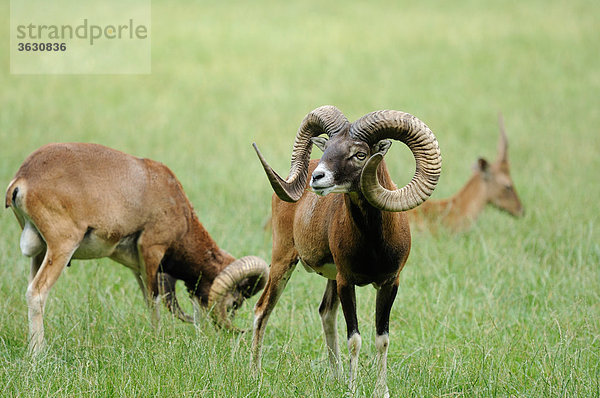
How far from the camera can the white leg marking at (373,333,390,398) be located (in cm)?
567

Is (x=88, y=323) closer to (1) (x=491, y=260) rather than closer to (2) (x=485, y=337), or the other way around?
(2) (x=485, y=337)

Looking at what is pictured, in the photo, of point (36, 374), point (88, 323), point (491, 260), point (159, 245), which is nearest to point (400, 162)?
point (491, 260)

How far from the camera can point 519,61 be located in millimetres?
22438

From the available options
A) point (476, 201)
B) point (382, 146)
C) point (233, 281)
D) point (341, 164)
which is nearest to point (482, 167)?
point (476, 201)

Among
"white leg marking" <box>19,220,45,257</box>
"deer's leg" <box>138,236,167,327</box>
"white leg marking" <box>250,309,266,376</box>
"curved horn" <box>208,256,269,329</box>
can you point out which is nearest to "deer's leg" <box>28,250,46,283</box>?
"white leg marking" <box>19,220,45,257</box>

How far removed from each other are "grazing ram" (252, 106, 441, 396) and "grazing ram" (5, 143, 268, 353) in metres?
1.41

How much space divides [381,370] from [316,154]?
13.8 feet

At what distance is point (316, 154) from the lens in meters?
9.66

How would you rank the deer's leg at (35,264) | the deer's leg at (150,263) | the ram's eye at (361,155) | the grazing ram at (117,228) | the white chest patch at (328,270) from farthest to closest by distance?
the deer's leg at (150,263) → the deer's leg at (35,264) → the grazing ram at (117,228) → the white chest patch at (328,270) → the ram's eye at (361,155)

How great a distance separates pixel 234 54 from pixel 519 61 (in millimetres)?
7790

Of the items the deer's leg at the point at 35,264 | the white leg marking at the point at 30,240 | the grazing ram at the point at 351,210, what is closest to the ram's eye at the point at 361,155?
the grazing ram at the point at 351,210

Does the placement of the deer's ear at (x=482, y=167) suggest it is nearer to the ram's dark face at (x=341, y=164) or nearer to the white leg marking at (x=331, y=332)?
the white leg marking at (x=331, y=332)

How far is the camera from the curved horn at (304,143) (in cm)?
560

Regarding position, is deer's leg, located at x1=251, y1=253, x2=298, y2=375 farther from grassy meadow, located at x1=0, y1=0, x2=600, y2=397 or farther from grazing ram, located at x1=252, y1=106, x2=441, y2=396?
grassy meadow, located at x1=0, y1=0, x2=600, y2=397
